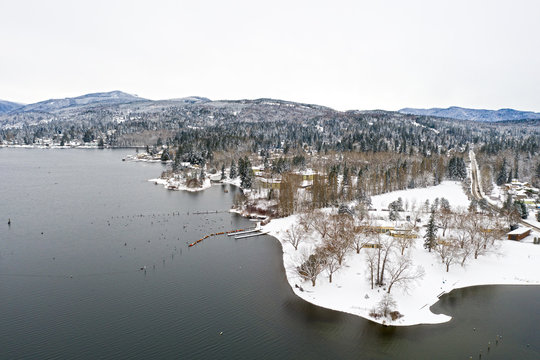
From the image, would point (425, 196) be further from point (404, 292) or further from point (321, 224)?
point (404, 292)

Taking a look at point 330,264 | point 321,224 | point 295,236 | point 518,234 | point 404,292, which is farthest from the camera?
point 321,224

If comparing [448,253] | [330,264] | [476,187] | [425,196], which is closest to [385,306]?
[330,264]

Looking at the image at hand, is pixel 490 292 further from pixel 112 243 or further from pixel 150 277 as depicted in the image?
pixel 112 243

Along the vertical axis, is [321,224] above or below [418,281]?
above

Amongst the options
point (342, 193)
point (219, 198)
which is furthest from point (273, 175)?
point (342, 193)

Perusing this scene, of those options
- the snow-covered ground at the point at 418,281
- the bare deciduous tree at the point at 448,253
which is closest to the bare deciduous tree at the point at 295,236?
the snow-covered ground at the point at 418,281

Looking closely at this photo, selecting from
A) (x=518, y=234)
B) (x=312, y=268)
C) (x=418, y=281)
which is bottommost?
(x=418, y=281)

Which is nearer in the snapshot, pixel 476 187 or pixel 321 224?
pixel 321 224
